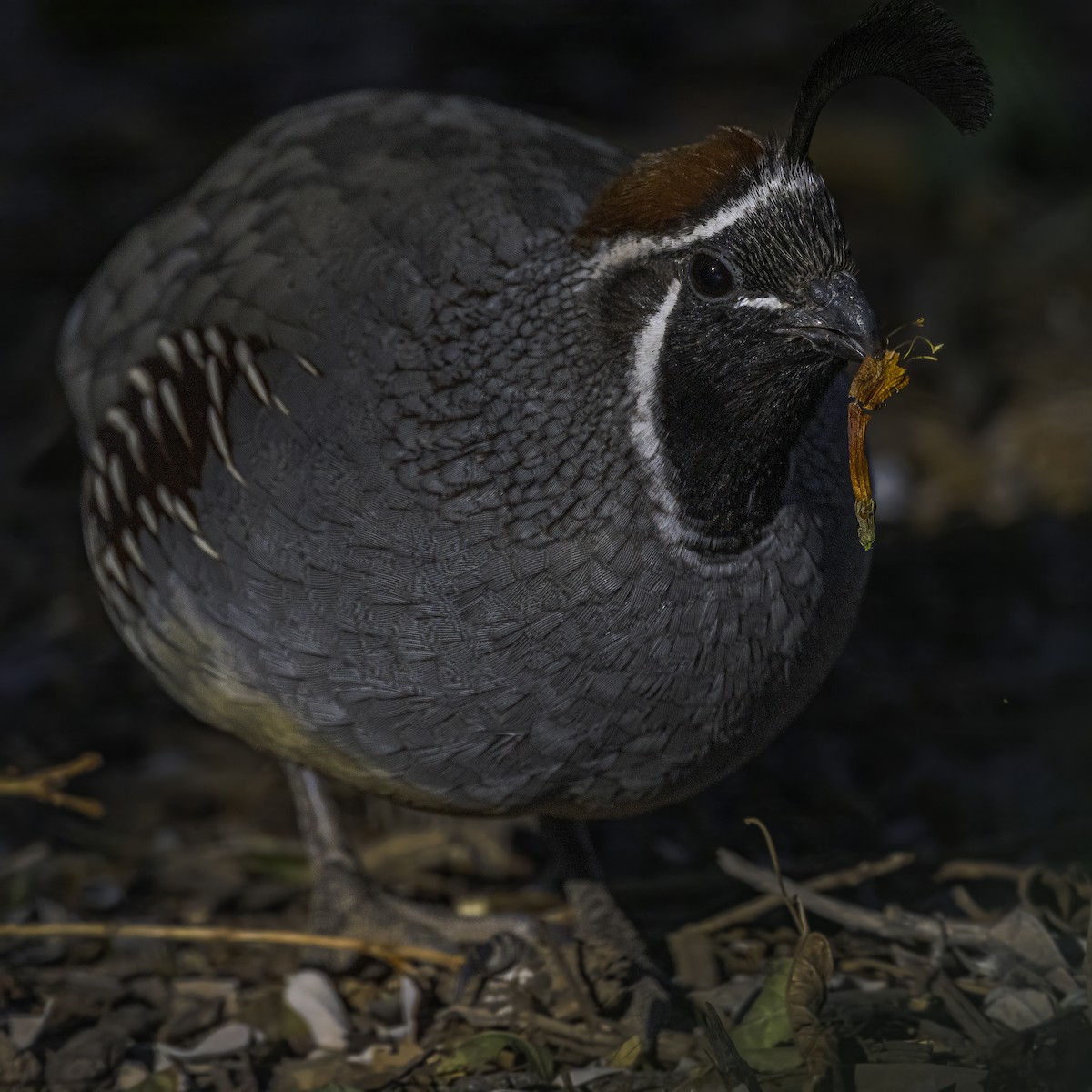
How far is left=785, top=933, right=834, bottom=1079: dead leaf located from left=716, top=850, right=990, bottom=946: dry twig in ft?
1.63

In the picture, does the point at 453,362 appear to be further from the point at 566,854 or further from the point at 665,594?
the point at 566,854

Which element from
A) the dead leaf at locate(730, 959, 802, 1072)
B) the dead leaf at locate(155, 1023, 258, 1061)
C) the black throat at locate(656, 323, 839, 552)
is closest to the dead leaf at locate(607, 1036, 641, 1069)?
the dead leaf at locate(730, 959, 802, 1072)

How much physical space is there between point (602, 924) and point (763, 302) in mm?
1811

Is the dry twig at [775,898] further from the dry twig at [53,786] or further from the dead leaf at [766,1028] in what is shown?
the dry twig at [53,786]

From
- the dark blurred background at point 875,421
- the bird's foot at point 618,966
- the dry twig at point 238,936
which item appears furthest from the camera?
the dark blurred background at point 875,421

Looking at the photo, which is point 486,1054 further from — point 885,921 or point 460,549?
point 460,549

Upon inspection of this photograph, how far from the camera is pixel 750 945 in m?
4.06

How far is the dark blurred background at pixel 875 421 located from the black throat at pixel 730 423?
1.53m

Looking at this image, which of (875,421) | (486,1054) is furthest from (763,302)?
(875,421)

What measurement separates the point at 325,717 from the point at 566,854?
42.4 inches

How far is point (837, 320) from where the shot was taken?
2.79m

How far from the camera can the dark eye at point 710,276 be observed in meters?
2.88

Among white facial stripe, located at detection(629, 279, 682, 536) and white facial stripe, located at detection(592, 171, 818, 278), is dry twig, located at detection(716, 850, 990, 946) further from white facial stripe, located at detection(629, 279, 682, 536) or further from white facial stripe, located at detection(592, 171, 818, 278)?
white facial stripe, located at detection(592, 171, 818, 278)

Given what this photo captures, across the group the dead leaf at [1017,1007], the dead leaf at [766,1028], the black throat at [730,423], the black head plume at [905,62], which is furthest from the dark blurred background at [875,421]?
the black head plume at [905,62]
